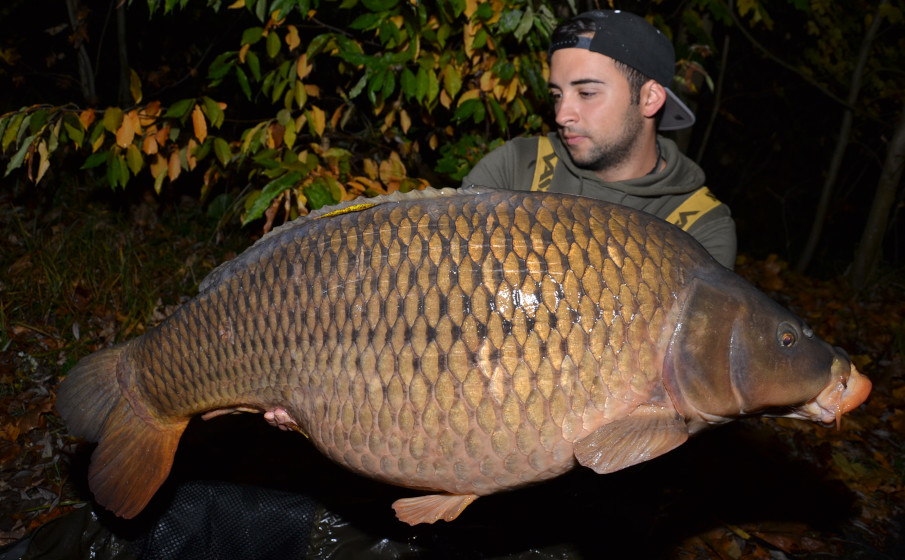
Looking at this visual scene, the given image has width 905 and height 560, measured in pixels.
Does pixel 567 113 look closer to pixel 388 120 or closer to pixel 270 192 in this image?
pixel 270 192

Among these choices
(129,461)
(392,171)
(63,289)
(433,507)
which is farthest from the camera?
(63,289)

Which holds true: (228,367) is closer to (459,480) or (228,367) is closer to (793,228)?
(459,480)

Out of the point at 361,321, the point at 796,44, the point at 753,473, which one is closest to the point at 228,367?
the point at 361,321

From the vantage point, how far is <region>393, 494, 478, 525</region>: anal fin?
1.38m

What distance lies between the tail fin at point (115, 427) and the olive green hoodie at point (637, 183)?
1175 millimetres

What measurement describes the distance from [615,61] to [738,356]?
3.23 feet

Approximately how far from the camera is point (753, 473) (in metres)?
2.77

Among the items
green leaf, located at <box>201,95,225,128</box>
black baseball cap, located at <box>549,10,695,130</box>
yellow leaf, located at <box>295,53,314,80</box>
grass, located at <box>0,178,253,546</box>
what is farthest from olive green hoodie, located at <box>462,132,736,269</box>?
grass, located at <box>0,178,253,546</box>

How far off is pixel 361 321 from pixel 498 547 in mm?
1110

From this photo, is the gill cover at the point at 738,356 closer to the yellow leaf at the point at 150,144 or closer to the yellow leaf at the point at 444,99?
the yellow leaf at the point at 444,99

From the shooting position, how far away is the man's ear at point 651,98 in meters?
1.94

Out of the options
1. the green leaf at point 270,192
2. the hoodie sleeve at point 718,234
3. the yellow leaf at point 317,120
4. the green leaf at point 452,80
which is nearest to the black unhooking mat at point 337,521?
the hoodie sleeve at point 718,234

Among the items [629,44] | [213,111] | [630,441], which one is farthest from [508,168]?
[630,441]

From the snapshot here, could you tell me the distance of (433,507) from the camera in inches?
54.7
